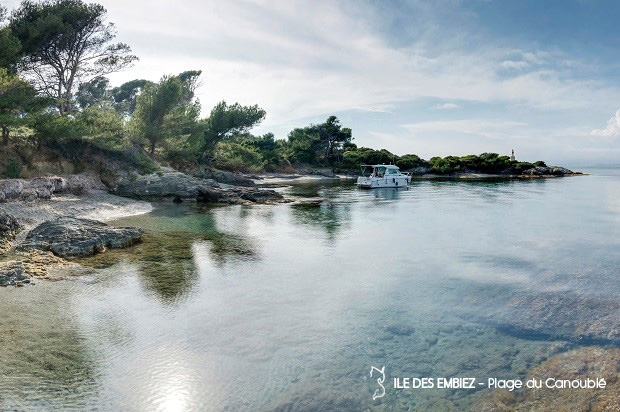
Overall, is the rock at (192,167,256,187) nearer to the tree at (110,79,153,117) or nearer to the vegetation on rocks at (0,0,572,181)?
the vegetation on rocks at (0,0,572,181)

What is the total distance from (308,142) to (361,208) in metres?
61.0

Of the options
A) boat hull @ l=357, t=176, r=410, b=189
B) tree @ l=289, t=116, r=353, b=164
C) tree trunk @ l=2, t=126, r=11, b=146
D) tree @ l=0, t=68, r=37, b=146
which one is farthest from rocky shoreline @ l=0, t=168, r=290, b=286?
tree @ l=289, t=116, r=353, b=164

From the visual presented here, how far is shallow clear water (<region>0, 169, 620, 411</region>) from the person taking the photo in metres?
7.46

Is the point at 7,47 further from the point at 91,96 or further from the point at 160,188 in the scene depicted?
the point at 91,96

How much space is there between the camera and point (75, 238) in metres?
17.1

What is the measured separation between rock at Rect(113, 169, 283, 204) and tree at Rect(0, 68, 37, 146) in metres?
10.2

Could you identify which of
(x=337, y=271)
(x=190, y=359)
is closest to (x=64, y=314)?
(x=190, y=359)

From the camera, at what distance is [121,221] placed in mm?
25828

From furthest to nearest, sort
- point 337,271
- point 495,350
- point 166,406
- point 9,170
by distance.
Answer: point 9,170, point 337,271, point 495,350, point 166,406

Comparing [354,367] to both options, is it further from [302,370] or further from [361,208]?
[361,208]

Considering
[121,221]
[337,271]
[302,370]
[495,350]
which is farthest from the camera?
[121,221]

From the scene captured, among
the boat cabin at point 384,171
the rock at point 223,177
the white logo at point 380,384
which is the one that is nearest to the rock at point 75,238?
the white logo at point 380,384

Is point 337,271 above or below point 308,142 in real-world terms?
below

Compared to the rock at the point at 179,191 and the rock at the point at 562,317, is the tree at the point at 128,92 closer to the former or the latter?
the rock at the point at 179,191
